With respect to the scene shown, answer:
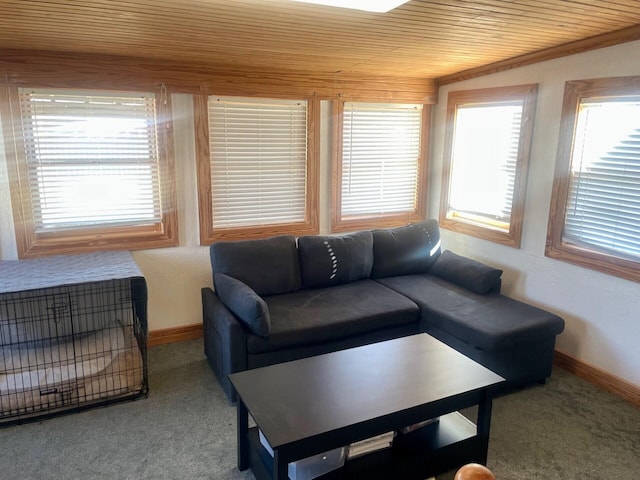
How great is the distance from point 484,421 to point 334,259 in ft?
5.71

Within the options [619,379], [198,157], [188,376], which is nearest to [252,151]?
[198,157]

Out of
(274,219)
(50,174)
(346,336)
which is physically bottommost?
(346,336)

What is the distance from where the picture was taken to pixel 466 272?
3.75 metres

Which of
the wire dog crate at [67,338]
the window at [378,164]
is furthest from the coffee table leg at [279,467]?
the window at [378,164]

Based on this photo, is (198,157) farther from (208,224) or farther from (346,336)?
(346,336)

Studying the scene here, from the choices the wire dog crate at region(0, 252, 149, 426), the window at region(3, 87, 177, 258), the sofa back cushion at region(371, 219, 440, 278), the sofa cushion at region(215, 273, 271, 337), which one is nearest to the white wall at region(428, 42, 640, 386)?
the sofa back cushion at region(371, 219, 440, 278)

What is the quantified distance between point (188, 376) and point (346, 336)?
3.66 ft

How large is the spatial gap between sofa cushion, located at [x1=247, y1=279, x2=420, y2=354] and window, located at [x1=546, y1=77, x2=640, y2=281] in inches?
47.6

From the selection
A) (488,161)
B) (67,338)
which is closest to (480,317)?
(488,161)

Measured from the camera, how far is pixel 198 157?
12.0 ft

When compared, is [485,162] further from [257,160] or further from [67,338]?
[67,338]

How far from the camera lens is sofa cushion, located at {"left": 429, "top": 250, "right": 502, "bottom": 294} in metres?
3.62

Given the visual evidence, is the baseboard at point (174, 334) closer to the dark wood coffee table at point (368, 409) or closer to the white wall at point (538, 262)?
the white wall at point (538, 262)

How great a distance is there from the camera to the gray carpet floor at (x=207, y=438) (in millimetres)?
2367
